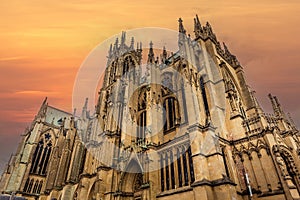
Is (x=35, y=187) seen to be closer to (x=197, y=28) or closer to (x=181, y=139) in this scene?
(x=181, y=139)

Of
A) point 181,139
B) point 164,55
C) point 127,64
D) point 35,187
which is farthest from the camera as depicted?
point 35,187

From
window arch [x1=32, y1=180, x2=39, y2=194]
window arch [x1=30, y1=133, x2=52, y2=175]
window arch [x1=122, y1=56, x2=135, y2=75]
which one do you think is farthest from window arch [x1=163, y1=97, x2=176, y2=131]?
window arch [x1=30, y1=133, x2=52, y2=175]

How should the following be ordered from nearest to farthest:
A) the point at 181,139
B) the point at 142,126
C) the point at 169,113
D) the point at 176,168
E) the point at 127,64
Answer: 1. the point at 176,168
2. the point at 181,139
3. the point at 169,113
4. the point at 142,126
5. the point at 127,64

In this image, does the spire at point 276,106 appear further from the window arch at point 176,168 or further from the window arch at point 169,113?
the window arch at point 176,168

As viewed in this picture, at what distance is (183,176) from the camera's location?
54.6 feet

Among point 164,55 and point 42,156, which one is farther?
point 42,156

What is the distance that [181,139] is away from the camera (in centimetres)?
1823

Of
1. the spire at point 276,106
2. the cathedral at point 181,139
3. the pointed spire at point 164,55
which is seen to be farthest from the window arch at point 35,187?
the spire at point 276,106

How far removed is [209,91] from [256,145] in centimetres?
661

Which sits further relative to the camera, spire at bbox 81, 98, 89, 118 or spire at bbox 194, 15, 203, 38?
spire at bbox 81, 98, 89, 118

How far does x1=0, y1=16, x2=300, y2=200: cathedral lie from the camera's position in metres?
15.5

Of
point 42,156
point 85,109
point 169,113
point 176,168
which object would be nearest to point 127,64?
point 85,109

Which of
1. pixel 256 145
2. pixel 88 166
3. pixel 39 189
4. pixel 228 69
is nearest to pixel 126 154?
pixel 88 166

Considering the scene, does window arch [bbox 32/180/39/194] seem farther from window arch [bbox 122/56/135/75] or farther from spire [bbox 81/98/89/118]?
window arch [bbox 122/56/135/75]
